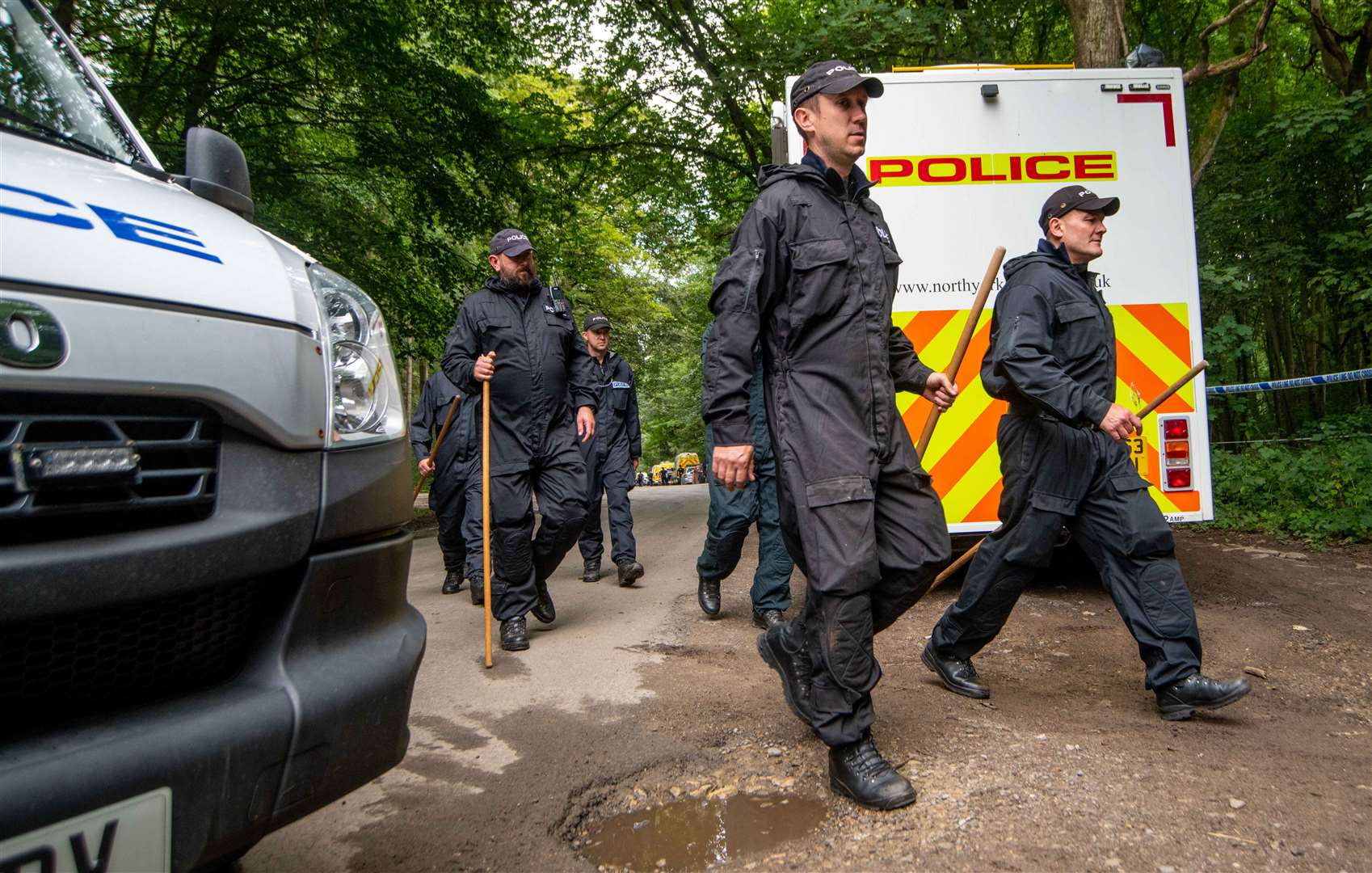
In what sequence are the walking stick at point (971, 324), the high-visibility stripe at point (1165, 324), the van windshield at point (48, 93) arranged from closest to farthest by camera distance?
the van windshield at point (48, 93), the walking stick at point (971, 324), the high-visibility stripe at point (1165, 324)

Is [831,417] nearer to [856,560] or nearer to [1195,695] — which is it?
[856,560]

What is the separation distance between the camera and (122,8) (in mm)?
9523

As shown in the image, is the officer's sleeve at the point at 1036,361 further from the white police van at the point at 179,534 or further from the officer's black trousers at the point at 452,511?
the officer's black trousers at the point at 452,511

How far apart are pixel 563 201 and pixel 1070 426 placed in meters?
11.9

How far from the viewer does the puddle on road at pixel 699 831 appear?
2.49m

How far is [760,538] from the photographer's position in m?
5.39

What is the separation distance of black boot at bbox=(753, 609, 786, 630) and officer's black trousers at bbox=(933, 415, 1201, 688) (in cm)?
146

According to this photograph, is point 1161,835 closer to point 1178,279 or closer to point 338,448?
point 338,448

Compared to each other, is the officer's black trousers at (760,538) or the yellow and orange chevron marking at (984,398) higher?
the yellow and orange chevron marking at (984,398)

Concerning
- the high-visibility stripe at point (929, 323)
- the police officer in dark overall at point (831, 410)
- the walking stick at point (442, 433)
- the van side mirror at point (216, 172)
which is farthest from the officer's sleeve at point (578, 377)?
the van side mirror at point (216, 172)

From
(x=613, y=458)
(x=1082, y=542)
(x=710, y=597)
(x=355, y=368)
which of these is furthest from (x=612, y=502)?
(x=355, y=368)

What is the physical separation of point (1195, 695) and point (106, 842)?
11.1 feet

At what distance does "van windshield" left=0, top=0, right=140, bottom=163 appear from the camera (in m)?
2.25


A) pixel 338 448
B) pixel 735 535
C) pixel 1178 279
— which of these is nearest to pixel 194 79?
pixel 735 535
